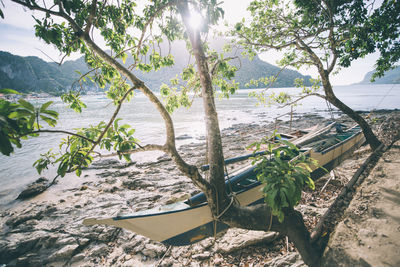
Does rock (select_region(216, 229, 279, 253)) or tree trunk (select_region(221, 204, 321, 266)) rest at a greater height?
tree trunk (select_region(221, 204, 321, 266))

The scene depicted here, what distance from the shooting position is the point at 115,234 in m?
4.84

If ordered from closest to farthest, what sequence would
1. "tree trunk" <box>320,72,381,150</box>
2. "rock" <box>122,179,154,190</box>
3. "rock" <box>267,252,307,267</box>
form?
"rock" <box>267,252,307,267</box> < "tree trunk" <box>320,72,381,150</box> < "rock" <box>122,179,154,190</box>

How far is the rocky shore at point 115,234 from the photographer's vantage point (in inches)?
153

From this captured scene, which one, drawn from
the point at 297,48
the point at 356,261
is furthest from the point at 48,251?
the point at 297,48

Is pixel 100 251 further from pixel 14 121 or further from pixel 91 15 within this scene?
pixel 91 15

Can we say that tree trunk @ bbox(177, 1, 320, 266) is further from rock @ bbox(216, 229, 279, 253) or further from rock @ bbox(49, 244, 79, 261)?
rock @ bbox(49, 244, 79, 261)

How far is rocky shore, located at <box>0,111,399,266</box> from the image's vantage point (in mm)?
3875

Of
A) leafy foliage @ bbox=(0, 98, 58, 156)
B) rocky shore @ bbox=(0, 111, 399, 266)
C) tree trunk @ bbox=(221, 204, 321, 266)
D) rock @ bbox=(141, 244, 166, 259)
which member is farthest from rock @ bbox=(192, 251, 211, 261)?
leafy foliage @ bbox=(0, 98, 58, 156)

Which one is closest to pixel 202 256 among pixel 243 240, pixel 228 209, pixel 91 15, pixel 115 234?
pixel 243 240

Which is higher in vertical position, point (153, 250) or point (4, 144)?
point (4, 144)

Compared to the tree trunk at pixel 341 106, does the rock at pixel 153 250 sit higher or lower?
lower

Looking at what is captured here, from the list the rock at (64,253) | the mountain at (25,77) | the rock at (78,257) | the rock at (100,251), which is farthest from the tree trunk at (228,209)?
the mountain at (25,77)

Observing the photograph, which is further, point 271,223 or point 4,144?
point 271,223

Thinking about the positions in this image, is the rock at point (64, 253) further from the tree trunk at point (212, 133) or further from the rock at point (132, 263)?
the tree trunk at point (212, 133)
